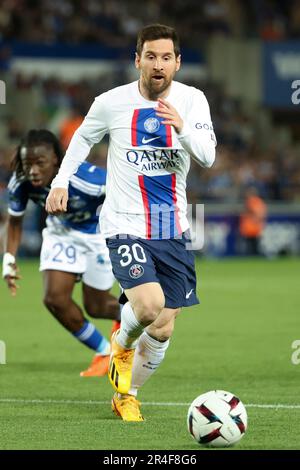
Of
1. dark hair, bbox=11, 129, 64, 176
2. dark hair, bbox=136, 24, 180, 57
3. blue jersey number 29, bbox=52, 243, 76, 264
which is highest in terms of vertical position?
dark hair, bbox=136, 24, 180, 57

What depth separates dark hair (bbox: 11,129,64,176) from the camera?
9.24m

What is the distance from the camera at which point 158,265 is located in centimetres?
714

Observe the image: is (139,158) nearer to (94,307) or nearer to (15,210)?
(15,210)

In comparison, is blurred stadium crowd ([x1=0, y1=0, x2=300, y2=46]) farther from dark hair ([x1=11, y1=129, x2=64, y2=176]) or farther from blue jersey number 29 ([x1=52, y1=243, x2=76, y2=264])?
blue jersey number 29 ([x1=52, y1=243, x2=76, y2=264])

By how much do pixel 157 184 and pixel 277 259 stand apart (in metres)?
18.9

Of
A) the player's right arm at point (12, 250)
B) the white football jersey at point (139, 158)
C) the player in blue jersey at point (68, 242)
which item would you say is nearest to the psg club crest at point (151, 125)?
the white football jersey at point (139, 158)

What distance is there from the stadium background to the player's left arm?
6.25 m

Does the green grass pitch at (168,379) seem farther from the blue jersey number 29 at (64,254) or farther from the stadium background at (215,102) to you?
the blue jersey number 29 at (64,254)

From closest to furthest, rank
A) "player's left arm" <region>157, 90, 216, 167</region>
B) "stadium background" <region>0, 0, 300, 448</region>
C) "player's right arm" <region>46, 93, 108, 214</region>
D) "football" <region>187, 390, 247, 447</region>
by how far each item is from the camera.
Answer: "football" <region>187, 390, 247, 447</region> < "player's left arm" <region>157, 90, 216, 167</region> < "player's right arm" <region>46, 93, 108, 214</region> < "stadium background" <region>0, 0, 300, 448</region>

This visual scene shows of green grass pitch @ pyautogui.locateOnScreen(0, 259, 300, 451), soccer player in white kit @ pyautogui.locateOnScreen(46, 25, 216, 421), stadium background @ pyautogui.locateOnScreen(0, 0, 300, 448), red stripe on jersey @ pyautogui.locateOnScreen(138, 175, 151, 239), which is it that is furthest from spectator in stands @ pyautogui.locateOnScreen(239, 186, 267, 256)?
red stripe on jersey @ pyautogui.locateOnScreen(138, 175, 151, 239)

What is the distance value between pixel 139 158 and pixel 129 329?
1050mm

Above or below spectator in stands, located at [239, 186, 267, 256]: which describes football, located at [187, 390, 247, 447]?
above

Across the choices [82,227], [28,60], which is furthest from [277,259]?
[82,227]

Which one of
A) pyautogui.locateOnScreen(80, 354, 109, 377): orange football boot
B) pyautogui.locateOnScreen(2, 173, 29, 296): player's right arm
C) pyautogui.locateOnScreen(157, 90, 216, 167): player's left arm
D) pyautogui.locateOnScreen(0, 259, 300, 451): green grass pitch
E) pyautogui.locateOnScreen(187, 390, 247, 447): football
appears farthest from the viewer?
pyautogui.locateOnScreen(80, 354, 109, 377): orange football boot
